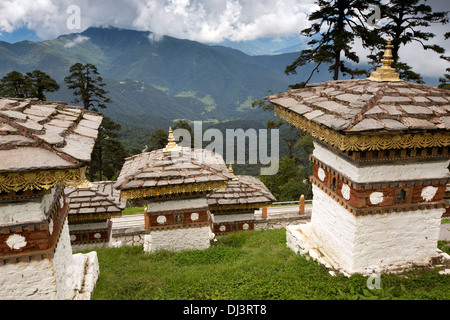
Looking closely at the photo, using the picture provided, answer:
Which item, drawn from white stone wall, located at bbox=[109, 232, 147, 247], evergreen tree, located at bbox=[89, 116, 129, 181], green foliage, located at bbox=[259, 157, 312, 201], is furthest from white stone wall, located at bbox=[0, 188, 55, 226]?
evergreen tree, located at bbox=[89, 116, 129, 181]

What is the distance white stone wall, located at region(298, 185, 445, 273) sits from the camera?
516 centimetres

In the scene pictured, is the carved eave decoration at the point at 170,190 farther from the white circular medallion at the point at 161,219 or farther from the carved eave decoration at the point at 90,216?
the carved eave decoration at the point at 90,216

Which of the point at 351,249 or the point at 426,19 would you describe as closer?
the point at 351,249

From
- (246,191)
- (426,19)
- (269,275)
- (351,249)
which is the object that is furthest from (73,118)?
(426,19)

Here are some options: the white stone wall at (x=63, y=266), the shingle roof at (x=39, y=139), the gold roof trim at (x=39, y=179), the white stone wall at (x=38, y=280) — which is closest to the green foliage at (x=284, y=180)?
the white stone wall at (x=63, y=266)

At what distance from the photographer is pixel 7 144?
3756mm

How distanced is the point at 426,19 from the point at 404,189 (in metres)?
17.4

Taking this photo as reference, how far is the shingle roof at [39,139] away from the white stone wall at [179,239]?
12.8 ft

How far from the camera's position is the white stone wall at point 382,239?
5160mm

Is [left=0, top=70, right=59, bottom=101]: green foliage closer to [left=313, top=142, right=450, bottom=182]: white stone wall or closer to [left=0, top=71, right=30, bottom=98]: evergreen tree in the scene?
[left=0, top=71, right=30, bottom=98]: evergreen tree

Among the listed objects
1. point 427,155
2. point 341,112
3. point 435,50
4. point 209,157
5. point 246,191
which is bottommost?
point 246,191

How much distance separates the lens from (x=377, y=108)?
466 centimetres

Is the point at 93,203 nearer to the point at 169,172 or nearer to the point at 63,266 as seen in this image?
the point at 169,172

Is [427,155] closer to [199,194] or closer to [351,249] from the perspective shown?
[351,249]
